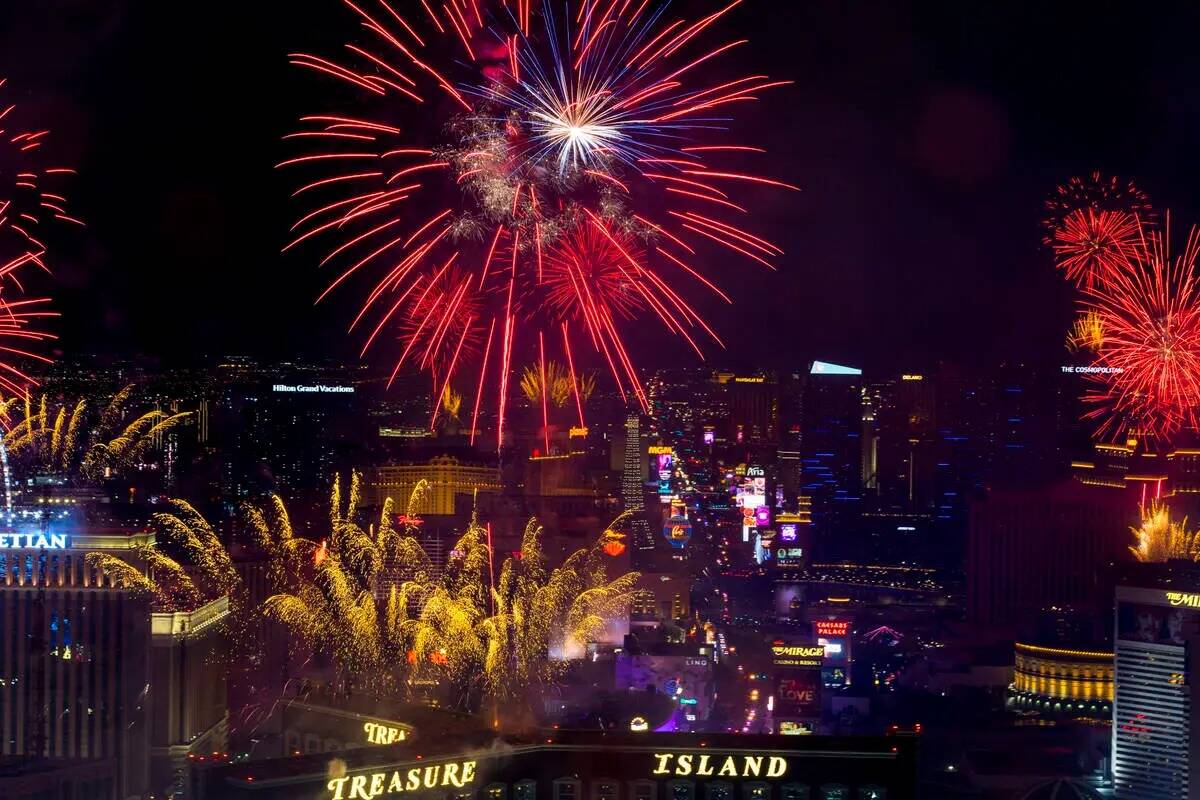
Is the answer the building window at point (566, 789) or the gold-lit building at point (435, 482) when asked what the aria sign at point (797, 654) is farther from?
the building window at point (566, 789)

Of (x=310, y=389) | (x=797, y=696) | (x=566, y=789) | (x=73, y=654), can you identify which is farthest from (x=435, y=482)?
(x=566, y=789)

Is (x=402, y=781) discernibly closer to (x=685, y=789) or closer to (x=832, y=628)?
(x=685, y=789)

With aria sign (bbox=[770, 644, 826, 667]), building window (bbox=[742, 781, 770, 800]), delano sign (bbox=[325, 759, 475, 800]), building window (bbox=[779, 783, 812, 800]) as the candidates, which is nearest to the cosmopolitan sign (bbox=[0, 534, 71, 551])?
delano sign (bbox=[325, 759, 475, 800])

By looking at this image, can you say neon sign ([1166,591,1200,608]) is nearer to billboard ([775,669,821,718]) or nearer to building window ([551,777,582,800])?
billboard ([775,669,821,718])

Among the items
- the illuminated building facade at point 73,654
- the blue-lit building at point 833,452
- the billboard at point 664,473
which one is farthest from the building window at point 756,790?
the blue-lit building at point 833,452

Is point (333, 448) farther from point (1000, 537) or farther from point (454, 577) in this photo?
point (1000, 537)
